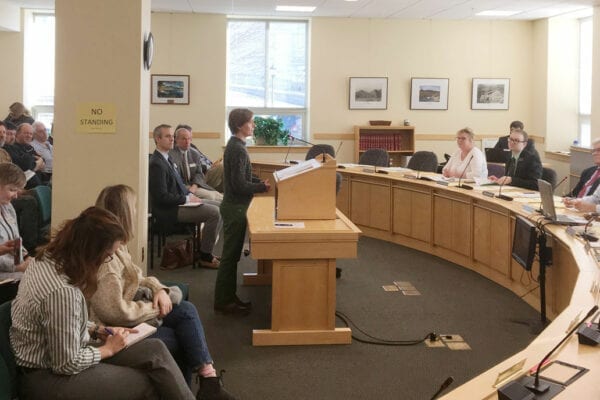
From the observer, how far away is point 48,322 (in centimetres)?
225

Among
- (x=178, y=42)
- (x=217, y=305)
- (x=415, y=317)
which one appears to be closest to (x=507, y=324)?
(x=415, y=317)

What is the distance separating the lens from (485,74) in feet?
37.5

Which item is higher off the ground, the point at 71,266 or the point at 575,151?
the point at 575,151

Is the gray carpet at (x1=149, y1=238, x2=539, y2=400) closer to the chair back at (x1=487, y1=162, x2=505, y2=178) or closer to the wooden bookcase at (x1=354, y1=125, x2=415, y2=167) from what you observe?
the chair back at (x1=487, y1=162, x2=505, y2=178)

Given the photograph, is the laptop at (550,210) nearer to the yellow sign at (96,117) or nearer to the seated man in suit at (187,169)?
the yellow sign at (96,117)

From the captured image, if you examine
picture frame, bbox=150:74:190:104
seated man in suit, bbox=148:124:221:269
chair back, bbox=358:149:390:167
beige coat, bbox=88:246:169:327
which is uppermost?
picture frame, bbox=150:74:190:104

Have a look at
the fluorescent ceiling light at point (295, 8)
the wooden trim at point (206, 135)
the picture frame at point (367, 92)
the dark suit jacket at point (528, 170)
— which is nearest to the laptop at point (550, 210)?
the dark suit jacket at point (528, 170)

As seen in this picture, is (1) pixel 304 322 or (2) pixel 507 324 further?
(2) pixel 507 324

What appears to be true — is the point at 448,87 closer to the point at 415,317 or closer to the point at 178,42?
the point at 178,42

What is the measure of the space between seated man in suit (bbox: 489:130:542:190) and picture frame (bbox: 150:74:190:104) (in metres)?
6.13

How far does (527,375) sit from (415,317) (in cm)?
290

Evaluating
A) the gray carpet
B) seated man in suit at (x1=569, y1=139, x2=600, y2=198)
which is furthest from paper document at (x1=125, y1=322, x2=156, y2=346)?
seated man in suit at (x1=569, y1=139, x2=600, y2=198)

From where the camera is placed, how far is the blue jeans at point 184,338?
3.09 metres

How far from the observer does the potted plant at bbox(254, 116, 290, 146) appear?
36.2ft
